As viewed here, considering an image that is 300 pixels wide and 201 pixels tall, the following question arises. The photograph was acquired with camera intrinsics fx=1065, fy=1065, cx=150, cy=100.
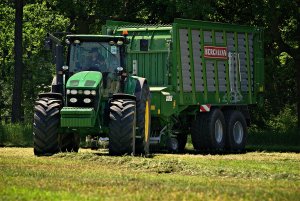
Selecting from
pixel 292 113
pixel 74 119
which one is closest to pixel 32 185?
pixel 74 119

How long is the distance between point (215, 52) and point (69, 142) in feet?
22.4

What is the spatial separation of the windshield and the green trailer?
24mm

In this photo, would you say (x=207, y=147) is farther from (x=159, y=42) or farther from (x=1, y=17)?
(x=1, y=17)

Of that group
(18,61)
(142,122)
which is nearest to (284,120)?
(18,61)

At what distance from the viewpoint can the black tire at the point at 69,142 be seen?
2608 cm

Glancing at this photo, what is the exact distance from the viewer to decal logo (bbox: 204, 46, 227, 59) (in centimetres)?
3097

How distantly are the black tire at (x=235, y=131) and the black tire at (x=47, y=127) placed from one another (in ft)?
28.3

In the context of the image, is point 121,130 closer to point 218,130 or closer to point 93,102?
point 93,102

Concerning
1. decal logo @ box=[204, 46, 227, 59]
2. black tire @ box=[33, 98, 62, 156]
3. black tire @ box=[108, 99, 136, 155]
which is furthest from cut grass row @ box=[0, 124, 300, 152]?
black tire @ box=[108, 99, 136, 155]

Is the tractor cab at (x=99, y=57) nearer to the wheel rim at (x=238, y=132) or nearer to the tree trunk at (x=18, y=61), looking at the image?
the wheel rim at (x=238, y=132)

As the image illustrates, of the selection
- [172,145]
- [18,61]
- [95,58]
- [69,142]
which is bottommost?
[172,145]

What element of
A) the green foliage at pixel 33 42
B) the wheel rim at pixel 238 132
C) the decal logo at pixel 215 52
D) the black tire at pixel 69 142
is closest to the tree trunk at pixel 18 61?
the wheel rim at pixel 238 132

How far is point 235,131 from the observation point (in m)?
32.6

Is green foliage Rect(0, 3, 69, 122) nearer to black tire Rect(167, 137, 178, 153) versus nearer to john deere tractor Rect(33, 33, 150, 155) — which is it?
black tire Rect(167, 137, 178, 153)
